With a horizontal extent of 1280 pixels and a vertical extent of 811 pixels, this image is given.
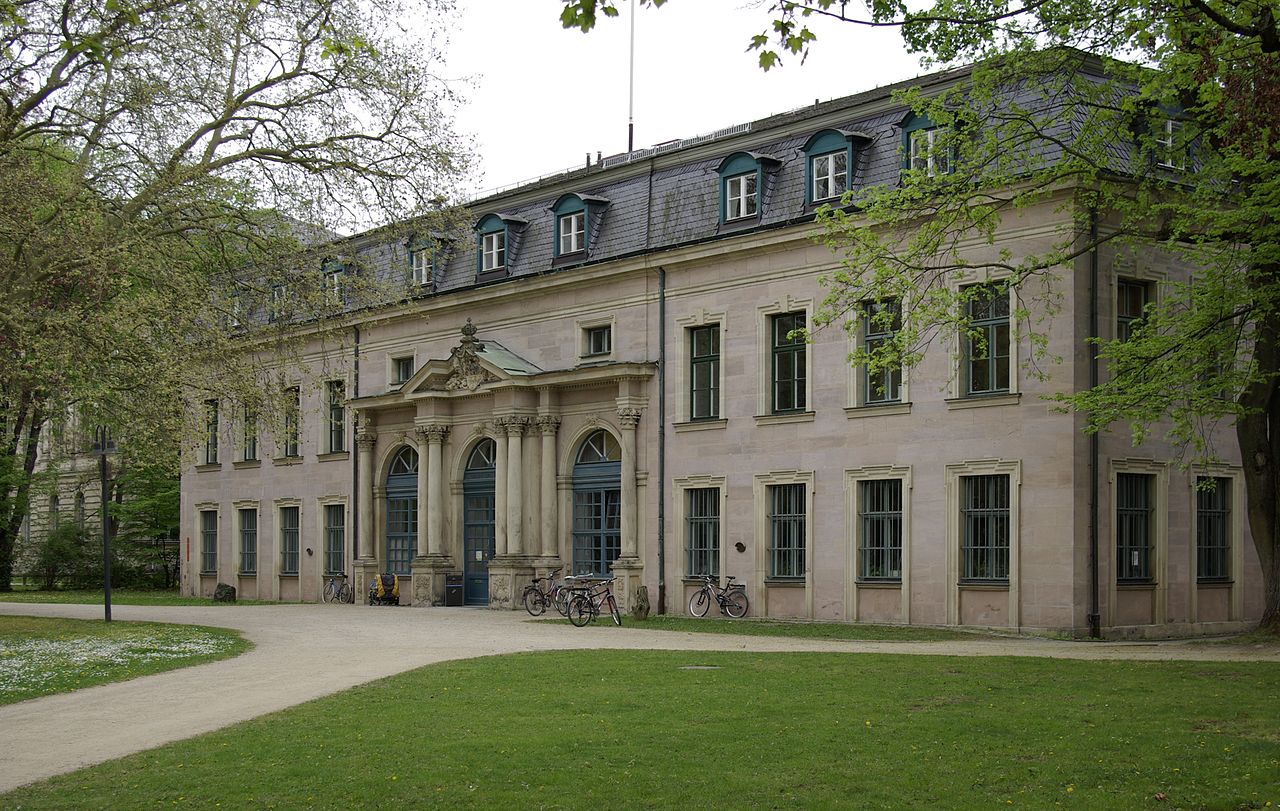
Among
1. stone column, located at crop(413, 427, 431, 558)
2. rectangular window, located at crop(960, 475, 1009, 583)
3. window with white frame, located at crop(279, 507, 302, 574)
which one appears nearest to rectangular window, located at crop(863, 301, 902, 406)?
rectangular window, located at crop(960, 475, 1009, 583)

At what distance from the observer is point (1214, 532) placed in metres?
29.1

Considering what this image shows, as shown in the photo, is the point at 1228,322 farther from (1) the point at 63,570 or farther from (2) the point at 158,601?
(1) the point at 63,570

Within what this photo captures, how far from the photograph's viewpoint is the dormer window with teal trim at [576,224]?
36375mm

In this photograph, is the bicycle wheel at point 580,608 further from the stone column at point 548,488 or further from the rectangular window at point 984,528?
the rectangular window at point 984,528

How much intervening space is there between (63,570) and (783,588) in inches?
1431

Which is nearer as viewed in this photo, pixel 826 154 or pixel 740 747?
pixel 740 747

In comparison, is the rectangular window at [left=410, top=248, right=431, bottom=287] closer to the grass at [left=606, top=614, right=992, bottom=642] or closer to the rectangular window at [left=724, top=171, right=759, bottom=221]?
the rectangular window at [left=724, top=171, right=759, bottom=221]

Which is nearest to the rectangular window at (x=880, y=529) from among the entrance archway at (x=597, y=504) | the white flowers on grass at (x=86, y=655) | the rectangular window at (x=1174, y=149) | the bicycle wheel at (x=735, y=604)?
the bicycle wheel at (x=735, y=604)

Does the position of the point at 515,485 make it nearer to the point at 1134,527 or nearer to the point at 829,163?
the point at 829,163

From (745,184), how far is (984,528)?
383 inches

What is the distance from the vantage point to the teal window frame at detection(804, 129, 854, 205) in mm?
30328

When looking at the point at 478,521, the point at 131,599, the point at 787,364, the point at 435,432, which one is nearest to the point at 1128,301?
the point at 787,364

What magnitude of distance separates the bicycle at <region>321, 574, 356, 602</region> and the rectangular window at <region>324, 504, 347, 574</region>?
47 cm

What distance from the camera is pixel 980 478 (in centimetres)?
2773
